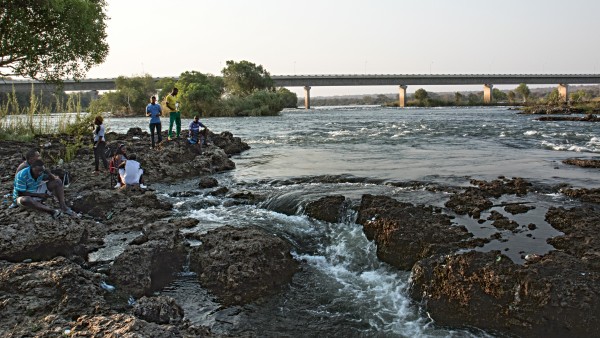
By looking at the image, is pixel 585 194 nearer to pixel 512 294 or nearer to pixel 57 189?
pixel 512 294

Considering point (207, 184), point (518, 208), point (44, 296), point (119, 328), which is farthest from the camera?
point (207, 184)

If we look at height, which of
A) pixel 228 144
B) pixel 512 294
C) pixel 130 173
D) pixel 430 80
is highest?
pixel 430 80

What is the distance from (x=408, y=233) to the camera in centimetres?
947

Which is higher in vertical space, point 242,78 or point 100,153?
point 242,78

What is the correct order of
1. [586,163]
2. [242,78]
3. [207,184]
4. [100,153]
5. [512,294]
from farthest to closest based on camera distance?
[242,78] → [586,163] → [100,153] → [207,184] → [512,294]

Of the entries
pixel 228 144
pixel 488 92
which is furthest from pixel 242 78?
pixel 228 144

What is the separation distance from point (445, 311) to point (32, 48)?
21382 millimetres

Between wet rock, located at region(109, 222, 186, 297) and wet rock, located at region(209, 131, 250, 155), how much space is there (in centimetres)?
1725

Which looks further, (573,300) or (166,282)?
(166,282)

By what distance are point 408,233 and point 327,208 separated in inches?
115

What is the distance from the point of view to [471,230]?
33.1 ft

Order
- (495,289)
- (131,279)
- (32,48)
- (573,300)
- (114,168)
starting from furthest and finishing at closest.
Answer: (32,48)
(114,168)
(131,279)
(495,289)
(573,300)

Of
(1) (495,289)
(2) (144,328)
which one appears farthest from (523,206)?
(2) (144,328)

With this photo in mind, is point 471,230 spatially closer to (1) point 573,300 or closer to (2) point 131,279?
(1) point 573,300
